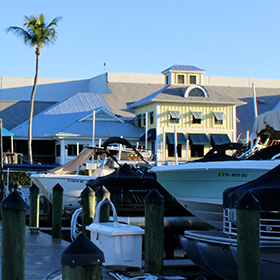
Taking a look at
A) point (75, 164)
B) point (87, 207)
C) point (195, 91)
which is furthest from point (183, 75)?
point (87, 207)

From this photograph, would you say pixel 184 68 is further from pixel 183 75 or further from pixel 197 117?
pixel 197 117

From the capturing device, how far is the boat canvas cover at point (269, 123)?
622 inches

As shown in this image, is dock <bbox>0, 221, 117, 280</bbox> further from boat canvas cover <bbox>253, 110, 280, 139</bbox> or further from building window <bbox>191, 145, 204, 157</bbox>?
building window <bbox>191, 145, 204, 157</bbox>

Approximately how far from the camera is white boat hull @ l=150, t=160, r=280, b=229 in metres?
12.4

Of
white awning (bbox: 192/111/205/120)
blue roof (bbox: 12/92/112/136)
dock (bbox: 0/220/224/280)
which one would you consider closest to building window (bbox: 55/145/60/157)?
blue roof (bbox: 12/92/112/136)

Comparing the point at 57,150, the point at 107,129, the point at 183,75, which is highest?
the point at 183,75

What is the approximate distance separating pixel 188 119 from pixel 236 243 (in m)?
31.2

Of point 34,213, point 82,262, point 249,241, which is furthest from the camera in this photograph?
point 34,213

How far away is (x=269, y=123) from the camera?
15914 mm

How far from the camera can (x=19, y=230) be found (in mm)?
6469

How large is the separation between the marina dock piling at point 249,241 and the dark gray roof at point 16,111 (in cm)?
3846

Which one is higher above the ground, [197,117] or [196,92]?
[196,92]

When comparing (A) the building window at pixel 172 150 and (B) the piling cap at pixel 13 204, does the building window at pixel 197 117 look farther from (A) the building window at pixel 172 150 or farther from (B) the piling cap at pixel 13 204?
(B) the piling cap at pixel 13 204

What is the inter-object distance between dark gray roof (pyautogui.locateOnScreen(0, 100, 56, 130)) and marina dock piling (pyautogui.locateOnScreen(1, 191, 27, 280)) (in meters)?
38.2
